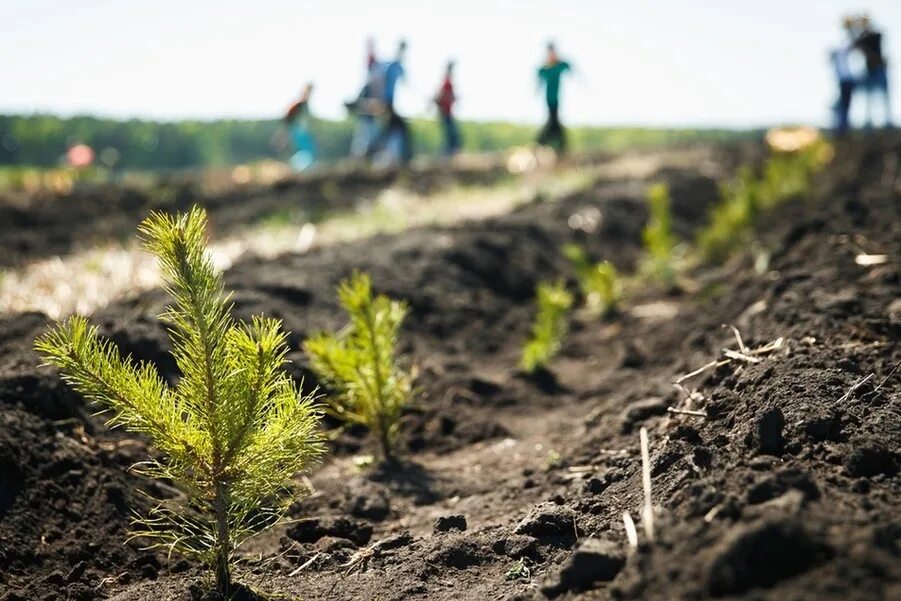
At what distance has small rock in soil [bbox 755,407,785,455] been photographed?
2627 mm

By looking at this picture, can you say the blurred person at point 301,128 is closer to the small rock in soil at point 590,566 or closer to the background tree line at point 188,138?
the small rock in soil at point 590,566

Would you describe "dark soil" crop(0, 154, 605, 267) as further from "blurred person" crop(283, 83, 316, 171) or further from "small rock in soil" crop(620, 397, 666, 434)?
"small rock in soil" crop(620, 397, 666, 434)

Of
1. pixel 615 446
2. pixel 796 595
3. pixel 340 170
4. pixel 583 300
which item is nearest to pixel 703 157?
pixel 340 170

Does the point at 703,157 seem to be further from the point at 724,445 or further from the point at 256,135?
the point at 256,135

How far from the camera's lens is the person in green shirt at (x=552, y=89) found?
35.2 feet

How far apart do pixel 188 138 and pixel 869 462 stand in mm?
49709

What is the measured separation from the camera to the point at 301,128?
13273 millimetres

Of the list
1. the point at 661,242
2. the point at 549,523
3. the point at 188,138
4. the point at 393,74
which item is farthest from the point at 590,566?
the point at 188,138

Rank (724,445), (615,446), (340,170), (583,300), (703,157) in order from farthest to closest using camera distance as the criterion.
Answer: (703,157), (340,170), (583,300), (615,446), (724,445)

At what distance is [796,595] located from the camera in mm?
1651

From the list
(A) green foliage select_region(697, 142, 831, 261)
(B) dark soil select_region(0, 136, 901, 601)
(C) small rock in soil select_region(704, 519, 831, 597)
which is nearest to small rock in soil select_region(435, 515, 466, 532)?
(B) dark soil select_region(0, 136, 901, 601)

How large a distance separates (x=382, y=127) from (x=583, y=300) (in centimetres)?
708

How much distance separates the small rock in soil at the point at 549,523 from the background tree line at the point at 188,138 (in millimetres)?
28731

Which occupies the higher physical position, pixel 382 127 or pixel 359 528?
pixel 382 127
